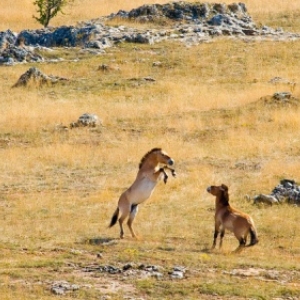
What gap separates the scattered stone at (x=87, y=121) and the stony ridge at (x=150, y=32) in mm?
12663

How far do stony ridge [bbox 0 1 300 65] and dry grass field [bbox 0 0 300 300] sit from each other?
5.19 feet

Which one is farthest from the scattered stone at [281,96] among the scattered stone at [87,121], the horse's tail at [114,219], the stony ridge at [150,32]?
the horse's tail at [114,219]

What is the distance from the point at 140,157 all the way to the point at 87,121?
15.6ft

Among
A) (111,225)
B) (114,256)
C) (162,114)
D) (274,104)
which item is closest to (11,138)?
(162,114)

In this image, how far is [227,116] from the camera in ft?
115

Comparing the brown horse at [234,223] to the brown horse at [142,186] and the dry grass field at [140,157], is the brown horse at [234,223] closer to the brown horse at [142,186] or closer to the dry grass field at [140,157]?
the dry grass field at [140,157]

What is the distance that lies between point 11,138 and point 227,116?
24.8 ft

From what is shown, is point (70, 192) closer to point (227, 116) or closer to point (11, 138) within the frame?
point (11, 138)

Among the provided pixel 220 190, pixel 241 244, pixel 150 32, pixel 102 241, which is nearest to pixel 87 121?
pixel 220 190

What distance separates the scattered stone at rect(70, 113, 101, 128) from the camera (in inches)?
1324

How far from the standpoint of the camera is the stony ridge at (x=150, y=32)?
47.9 meters

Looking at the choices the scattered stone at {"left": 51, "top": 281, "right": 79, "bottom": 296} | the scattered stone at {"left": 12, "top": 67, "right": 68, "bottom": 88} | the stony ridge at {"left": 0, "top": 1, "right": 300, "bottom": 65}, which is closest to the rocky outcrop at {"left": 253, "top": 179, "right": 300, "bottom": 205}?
the scattered stone at {"left": 51, "top": 281, "right": 79, "bottom": 296}

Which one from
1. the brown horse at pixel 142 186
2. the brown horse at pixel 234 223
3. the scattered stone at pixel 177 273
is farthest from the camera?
the brown horse at pixel 142 186

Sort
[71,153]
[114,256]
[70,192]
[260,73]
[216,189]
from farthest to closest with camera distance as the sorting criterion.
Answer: [260,73] < [71,153] < [70,192] < [216,189] < [114,256]
